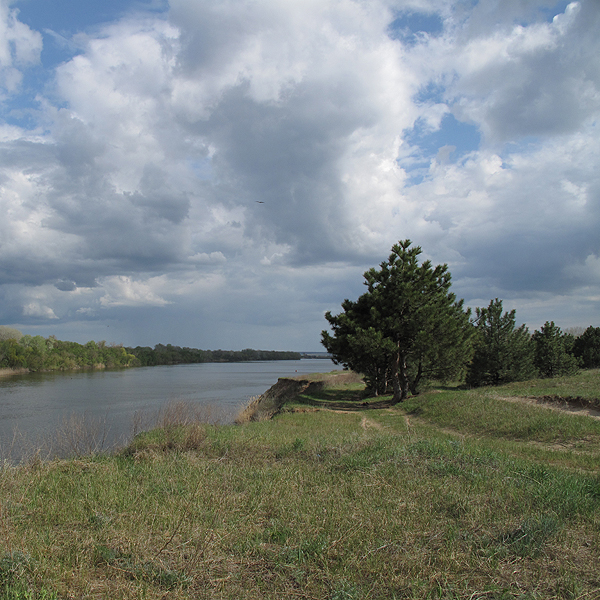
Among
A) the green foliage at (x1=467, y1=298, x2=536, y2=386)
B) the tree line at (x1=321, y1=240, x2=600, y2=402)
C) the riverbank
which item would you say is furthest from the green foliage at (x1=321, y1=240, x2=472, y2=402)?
the riverbank

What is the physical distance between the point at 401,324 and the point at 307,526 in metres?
19.6

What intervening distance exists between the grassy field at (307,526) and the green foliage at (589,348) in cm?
3836

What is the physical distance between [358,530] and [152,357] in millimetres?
128511

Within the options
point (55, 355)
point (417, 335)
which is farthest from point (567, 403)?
point (55, 355)

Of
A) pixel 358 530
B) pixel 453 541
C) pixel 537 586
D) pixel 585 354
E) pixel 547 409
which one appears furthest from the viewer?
pixel 585 354

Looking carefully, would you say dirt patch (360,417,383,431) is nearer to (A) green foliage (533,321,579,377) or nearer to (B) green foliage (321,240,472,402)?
Answer: (B) green foliage (321,240,472,402)

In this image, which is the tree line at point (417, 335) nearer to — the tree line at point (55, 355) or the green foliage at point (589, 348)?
the green foliage at point (589, 348)

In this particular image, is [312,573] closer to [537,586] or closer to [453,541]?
[453,541]

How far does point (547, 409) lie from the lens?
1512 centimetres

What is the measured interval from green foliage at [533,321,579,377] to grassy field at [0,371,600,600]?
25076 millimetres

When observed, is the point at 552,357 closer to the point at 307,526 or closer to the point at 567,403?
the point at 567,403

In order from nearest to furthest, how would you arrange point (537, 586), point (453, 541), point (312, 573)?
point (537, 586) → point (312, 573) → point (453, 541)

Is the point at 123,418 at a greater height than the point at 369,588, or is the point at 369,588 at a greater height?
the point at 369,588

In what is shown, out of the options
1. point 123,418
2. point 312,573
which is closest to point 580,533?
point 312,573
